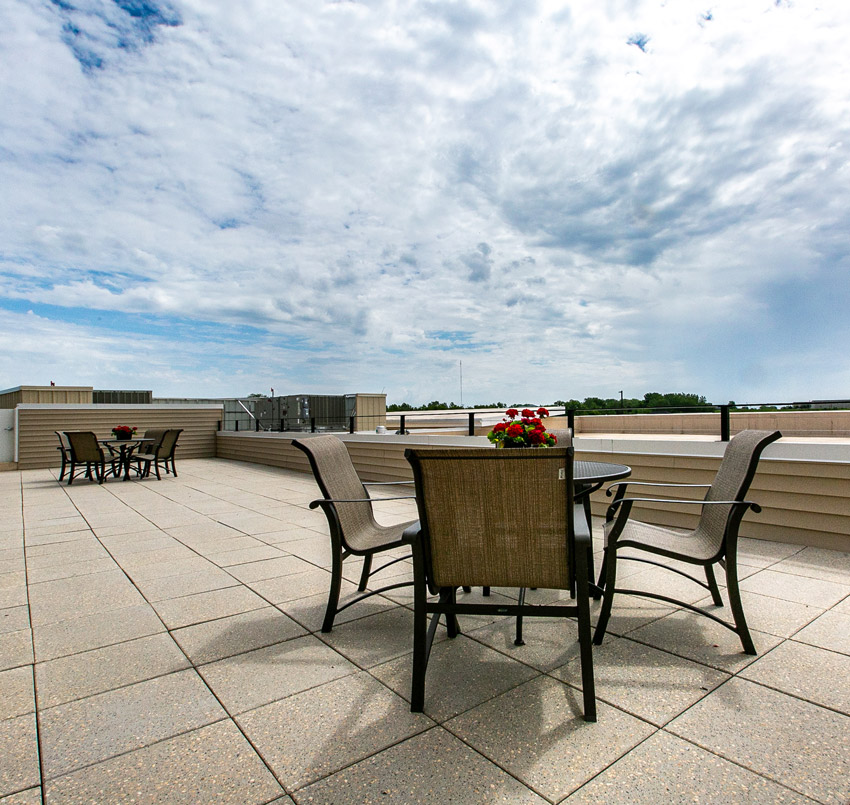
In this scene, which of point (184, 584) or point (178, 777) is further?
point (184, 584)

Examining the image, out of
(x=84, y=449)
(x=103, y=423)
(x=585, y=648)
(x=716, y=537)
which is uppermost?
(x=103, y=423)

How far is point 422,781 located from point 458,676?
22.3 inches

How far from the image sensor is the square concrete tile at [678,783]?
123cm

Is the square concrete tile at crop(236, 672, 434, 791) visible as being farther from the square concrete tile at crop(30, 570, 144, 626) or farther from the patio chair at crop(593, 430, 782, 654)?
the square concrete tile at crop(30, 570, 144, 626)

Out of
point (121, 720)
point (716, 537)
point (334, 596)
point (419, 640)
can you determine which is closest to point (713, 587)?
point (716, 537)

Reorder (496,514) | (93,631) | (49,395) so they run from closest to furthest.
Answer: (496,514)
(93,631)
(49,395)

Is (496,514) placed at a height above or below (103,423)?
below

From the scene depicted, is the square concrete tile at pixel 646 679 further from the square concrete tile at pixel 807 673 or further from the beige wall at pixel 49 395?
the beige wall at pixel 49 395

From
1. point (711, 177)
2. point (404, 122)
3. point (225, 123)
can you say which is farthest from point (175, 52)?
point (711, 177)

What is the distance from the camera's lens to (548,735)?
1508 mm

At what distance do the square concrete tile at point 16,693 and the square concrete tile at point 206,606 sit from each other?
0.56 meters

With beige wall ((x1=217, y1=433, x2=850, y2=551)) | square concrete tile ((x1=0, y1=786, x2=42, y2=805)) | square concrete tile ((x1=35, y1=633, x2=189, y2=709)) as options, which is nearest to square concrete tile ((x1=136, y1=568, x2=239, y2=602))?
square concrete tile ((x1=35, y1=633, x2=189, y2=709))

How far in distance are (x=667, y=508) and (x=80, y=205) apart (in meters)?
11.3

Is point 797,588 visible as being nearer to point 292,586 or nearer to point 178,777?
point 292,586
